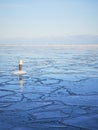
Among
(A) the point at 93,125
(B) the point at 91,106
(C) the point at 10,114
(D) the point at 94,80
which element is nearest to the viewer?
(A) the point at 93,125

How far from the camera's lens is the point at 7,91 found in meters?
11.2

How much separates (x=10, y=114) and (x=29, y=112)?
1.77 ft

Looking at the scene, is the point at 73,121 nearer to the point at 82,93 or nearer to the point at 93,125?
the point at 93,125

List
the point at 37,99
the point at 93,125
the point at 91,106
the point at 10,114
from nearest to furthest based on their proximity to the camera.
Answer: the point at 93,125 → the point at 10,114 → the point at 91,106 → the point at 37,99

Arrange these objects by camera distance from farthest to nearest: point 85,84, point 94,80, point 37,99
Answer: point 94,80 → point 85,84 → point 37,99

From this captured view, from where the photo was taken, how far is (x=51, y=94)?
10617 mm

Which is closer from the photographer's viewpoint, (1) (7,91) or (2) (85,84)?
(1) (7,91)

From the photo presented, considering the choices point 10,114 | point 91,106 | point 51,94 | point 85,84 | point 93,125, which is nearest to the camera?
point 93,125

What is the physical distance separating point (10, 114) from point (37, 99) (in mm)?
1985

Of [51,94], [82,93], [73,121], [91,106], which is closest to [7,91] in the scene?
[51,94]

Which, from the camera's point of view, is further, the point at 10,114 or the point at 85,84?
the point at 85,84

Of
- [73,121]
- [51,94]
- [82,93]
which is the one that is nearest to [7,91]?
[51,94]

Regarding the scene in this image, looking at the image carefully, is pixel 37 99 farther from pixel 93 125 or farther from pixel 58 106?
pixel 93 125

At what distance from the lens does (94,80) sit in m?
14.2
